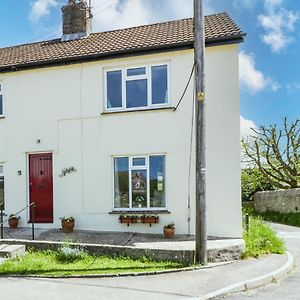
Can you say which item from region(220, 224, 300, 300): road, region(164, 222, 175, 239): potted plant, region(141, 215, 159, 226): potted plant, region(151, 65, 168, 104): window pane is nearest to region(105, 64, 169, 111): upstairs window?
region(151, 65, 168, 104): window pane

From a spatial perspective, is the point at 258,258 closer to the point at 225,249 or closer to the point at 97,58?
the point at 225,249

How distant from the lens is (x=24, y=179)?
12.5 metres

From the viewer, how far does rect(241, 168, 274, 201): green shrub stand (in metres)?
24.8

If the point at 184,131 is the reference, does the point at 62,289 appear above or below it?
below

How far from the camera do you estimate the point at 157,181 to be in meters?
11.3

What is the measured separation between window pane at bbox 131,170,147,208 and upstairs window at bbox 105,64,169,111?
1980 mm

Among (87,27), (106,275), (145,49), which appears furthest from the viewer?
(87,27)

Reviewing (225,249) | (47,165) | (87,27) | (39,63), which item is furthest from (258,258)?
(87,27)

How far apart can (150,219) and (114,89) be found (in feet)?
13.4

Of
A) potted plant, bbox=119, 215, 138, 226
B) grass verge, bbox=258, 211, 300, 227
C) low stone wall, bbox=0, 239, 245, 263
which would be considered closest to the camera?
low stone wall, bbox=0, 239, 245, 263

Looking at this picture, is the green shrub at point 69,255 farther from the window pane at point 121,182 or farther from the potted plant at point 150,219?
the window pane at point 121,182

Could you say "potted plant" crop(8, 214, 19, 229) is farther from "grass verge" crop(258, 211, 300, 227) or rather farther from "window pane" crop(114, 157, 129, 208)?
"grass verge" crop(258, 211, 300, 227)

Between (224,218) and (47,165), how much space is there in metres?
5.79

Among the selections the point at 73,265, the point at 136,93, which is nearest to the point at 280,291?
the point at 73,265
